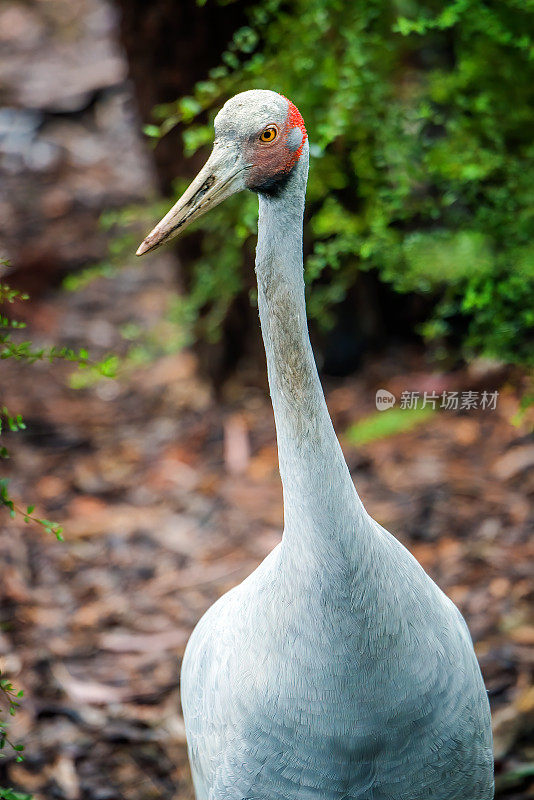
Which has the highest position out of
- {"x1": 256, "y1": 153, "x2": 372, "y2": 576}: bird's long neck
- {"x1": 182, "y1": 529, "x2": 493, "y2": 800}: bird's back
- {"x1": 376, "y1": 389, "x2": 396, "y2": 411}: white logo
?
{"x1": 256, "y1": 153, "x2": 372, "y2": 576}: bird's long neck

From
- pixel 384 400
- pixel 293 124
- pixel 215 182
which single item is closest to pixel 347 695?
pixel 215 182

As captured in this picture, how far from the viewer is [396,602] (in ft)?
7.11

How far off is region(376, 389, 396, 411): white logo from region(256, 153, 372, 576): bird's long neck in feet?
9.80

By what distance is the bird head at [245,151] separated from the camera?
192 centimetres

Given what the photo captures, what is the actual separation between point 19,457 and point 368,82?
3.40 m

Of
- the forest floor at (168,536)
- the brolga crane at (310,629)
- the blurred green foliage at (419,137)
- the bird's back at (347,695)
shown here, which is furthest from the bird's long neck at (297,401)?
the forest floor at (168,536)

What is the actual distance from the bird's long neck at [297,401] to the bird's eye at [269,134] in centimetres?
9

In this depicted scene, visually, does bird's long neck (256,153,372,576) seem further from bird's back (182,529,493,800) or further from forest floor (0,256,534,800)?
forest floor (0,256,534,800)

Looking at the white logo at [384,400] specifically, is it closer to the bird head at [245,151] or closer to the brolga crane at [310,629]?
the brolga crane at [310,629]

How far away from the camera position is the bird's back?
2.11 m

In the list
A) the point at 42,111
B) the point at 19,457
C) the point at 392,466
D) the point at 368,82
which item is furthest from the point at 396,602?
the point at 42,111

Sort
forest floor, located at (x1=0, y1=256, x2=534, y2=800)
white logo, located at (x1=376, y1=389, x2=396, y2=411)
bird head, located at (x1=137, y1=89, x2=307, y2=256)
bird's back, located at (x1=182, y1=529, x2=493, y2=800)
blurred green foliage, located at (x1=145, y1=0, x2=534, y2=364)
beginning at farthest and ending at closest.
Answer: white logo, located at (x1=376, y1=389, x2=396, y2=411) → forest floor, located at (x1=0, y1=256, x2=534, y2=800) → blurred green foliage, located at (x1=145, y1=0, x2=534, y2=364) → bird's back, located at (x1=182, y1=529, x2=493, y2=800) → bird head, located at (x1=137, y1=89, x2=307, y2=256)

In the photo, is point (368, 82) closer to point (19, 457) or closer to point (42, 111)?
point (19, 457)

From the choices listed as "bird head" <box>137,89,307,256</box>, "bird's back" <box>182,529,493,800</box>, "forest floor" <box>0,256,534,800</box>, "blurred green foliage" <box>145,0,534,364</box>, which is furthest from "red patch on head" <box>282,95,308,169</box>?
"forest floor" <box>0,256,534,800</box>
